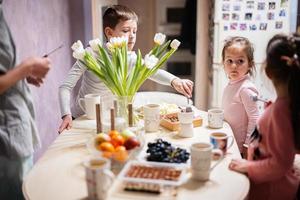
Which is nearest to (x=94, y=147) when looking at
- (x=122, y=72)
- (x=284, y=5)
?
(x=122, y=72)

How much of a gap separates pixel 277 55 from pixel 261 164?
0.36 m

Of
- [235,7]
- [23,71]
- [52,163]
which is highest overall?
[235,7]

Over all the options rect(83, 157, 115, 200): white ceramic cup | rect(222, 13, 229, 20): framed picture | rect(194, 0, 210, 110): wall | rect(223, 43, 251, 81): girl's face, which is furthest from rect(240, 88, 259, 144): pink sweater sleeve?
rect(194, 0, 210, 110): wall

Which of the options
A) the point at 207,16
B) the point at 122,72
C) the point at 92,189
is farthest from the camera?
the point at 207,16

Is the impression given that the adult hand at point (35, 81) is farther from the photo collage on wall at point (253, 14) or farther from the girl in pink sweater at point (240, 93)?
the photo collage on wall at point (253, 14)

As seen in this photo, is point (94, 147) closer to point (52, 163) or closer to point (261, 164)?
point (52, 163)

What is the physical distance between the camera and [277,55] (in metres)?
1.28

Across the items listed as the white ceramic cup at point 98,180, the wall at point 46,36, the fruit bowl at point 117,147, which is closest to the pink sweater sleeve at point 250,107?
the fruit bowl at point 117,147

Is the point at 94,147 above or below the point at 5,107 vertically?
below

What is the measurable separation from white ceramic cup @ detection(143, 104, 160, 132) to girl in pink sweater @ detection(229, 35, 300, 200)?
1.71 feet

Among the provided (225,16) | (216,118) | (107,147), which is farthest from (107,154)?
(225,16)

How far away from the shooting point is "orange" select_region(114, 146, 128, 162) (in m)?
1.31

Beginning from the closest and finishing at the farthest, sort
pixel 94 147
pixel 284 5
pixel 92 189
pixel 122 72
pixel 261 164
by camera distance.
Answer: pixel 92 189
pixel 261 164
pixel 94 147
pixel 122 72
pixel 284 5

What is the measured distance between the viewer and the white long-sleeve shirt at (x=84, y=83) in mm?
1988
